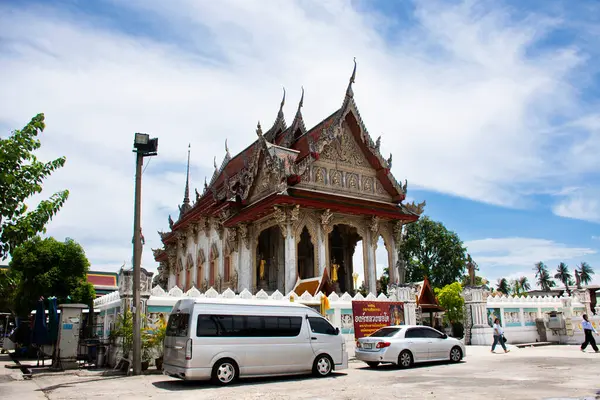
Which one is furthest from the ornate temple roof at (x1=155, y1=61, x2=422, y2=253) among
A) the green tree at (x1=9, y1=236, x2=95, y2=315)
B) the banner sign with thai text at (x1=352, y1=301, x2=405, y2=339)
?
the green tree at (x1=9, y1=236, x2=95, y2=315)

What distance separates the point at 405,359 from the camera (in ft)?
44.5

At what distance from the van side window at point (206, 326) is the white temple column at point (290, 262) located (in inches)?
394

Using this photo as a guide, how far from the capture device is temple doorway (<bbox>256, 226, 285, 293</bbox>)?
24688mm

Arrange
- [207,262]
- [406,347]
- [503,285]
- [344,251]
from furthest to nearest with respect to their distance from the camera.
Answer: [503,285], [207,262], [344,251], [406,347]

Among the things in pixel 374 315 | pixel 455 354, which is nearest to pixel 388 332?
pixel 455 354

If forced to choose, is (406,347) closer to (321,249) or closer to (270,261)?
(321,249)

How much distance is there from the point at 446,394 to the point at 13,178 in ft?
25.5

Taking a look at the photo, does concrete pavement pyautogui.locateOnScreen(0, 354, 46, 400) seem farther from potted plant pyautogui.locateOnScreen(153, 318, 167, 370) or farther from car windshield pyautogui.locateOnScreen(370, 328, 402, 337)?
car windshield pyautogui.locateOnScreen(370, 328, 402, 337)

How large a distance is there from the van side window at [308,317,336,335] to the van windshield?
2.90m

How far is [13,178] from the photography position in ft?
26.5

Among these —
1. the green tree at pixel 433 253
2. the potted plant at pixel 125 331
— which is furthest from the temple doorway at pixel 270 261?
the green tree at pixel 433 253

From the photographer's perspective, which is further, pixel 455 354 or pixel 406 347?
pixel 455 354

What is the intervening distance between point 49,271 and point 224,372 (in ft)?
60.1

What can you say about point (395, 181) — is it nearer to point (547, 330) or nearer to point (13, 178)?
point (547, 330)
